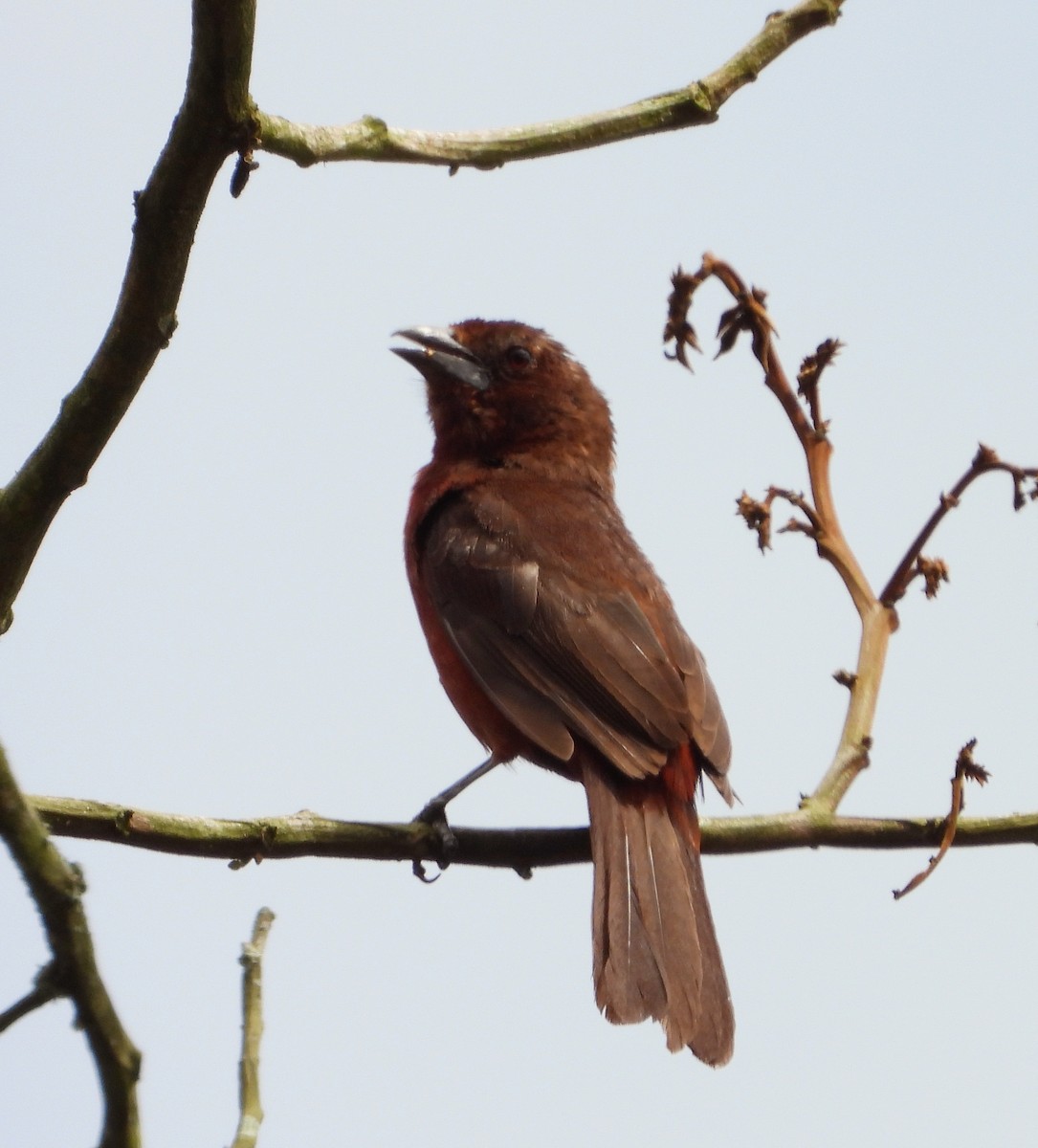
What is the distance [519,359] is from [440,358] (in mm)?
353

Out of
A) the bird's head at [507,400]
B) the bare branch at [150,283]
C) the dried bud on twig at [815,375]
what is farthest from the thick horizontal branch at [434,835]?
the bird's head at [507,400]

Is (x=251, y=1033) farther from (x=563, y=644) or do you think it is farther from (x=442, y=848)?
(x=563, y=644)

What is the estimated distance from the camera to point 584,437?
6.82 m

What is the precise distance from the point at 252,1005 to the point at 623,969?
4.82ft

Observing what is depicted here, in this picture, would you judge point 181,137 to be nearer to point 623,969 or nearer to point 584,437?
point 623,969

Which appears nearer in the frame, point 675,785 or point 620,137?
point 620,137

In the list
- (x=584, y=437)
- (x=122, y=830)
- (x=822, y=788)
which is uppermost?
(x=584, y=437)

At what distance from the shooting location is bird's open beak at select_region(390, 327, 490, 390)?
6.71 m

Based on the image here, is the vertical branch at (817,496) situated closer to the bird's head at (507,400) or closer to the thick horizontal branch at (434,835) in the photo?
the thick horizontal branch at (434,835)

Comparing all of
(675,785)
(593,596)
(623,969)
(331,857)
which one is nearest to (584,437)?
(593,596)

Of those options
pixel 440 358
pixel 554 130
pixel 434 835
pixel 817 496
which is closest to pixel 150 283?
pixel 554 130

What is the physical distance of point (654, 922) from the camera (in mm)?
4504

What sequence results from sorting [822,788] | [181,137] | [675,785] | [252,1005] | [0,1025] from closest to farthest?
1. [0,1025]
2. [181,137]
3. [252,1005]
4. [822,788]
5. [675,785]

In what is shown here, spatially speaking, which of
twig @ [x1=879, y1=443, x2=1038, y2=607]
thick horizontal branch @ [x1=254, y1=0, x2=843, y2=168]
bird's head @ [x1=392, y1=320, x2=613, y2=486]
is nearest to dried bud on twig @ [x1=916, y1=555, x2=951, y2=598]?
twig @ [x1=879, y1=443, x2=1038, y2=607]
